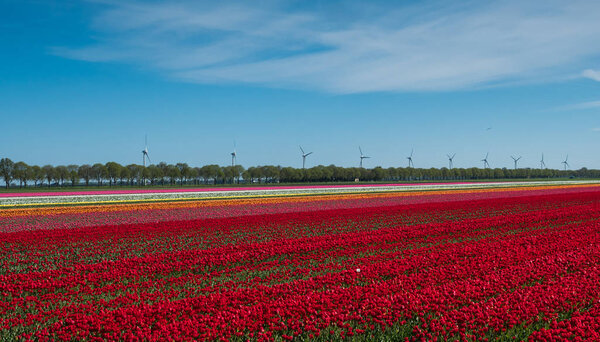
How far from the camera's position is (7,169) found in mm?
104750

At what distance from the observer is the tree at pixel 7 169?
103812 millimetres

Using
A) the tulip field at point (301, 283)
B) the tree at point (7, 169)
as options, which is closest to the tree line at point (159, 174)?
the tree at point (7, 169)

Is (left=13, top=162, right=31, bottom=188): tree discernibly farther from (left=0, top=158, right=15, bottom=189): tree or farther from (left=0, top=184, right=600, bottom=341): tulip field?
(left=0, top=184, right=600, bottom=341): tulip field

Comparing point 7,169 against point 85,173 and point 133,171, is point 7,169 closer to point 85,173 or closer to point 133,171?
point 85,173

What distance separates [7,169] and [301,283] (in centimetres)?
11521

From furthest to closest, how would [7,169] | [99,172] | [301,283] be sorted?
→ [99,172], [7,169], [301,283]

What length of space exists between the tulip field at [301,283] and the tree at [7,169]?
3953 inches

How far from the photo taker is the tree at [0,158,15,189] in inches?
4087

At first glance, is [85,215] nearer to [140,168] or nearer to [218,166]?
[140,168]

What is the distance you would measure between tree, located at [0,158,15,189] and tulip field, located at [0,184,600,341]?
100 m

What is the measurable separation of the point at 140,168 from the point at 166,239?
4260 inches

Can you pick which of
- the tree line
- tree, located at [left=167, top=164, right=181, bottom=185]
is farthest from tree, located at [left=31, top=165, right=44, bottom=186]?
tree, located at [left=167, top=164, right=181, bottom=185]

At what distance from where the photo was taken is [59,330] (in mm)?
8094

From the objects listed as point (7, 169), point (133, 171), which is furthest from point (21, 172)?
point (133, 171)
